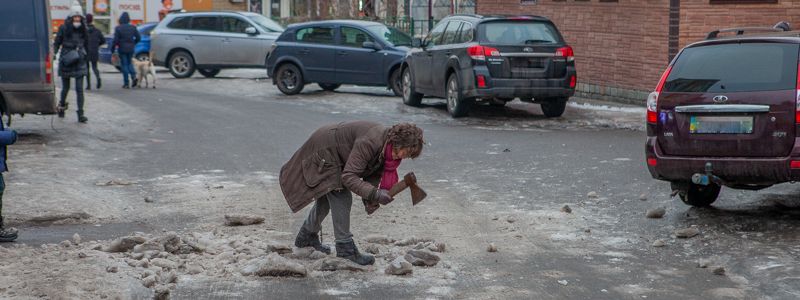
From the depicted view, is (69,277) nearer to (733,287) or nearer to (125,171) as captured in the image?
(733,287)

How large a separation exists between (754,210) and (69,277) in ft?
18.5

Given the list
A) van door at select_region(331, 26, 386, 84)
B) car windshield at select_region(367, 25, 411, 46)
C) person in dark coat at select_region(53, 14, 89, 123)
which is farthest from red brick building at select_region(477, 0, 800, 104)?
person in dark coat at select_region(53, 14, 89, 123)

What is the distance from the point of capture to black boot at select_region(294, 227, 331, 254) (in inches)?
316

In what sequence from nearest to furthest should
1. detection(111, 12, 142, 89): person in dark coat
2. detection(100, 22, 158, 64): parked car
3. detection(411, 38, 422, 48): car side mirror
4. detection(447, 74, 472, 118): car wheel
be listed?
detection(447, 74, 472, 118): car wheel → detection(411, 38, 422, 48): car side mirror → detection(111, 12, 142, 89): person in dark coat → detection(100, 22, 158, 64): parked car

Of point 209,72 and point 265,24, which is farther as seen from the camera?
point 209,72

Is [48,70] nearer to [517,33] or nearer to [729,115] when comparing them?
[517,33]

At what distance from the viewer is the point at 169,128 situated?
56.9 feet

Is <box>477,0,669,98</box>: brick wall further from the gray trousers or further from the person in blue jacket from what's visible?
the person in blue jacket

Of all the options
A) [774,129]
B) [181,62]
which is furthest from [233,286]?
[181,62]

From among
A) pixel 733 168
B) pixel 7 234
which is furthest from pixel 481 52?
pixel 7 234

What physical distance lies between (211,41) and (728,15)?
12.9 m

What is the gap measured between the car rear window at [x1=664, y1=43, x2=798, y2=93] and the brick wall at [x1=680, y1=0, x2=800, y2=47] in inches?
402

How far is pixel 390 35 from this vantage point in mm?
23094

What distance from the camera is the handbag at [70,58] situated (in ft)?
56.5
